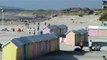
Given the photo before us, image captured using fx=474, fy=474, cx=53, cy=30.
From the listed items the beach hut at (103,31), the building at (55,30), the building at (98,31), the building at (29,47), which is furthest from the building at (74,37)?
the building at (98,31)

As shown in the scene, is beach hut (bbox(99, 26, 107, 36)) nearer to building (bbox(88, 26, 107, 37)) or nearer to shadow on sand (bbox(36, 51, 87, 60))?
building (bbox(88, 26, 107, 37))

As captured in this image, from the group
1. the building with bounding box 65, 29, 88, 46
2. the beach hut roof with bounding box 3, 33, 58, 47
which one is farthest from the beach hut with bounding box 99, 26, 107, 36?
the beach hut roof with bounding box 3, 33, 58, 47

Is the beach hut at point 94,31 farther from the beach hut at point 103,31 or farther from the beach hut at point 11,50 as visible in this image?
the beach hut at point 11,50

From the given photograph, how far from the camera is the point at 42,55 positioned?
26578 millimetres

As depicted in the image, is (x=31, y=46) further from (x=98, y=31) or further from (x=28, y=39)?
(x=98, y=31)

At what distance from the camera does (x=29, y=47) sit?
2433cm

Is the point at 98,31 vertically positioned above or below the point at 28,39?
below

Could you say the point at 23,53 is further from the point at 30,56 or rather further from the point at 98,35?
the point at 98,35

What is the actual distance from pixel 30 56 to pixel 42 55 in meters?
2.16

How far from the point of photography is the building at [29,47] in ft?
72.1

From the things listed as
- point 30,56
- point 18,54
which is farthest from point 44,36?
point 18,54

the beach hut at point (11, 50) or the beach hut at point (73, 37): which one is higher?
the beach hut at point (11, 50)

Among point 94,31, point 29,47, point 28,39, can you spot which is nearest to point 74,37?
point 28,39

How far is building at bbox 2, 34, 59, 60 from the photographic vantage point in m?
22.0
